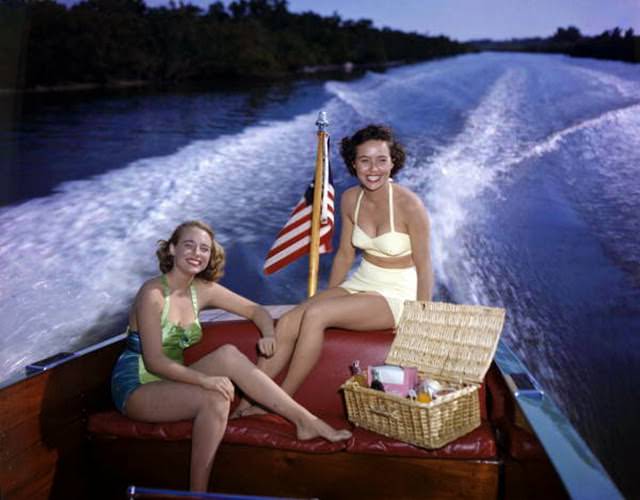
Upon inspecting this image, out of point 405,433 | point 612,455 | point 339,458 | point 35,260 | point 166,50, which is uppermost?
point 166,50

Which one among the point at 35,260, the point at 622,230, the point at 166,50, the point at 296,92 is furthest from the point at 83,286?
the point at 166,50

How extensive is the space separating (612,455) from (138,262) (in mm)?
3340

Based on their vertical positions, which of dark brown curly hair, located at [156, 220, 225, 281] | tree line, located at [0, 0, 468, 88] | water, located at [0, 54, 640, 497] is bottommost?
water, located at [0, 54, 640, 497]

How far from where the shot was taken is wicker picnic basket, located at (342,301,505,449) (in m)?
Result: 1.77

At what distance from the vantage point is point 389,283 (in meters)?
2.40

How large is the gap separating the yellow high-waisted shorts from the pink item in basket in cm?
41

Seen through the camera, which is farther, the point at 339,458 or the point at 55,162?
the point at 55,162

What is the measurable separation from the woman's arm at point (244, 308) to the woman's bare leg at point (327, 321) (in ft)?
0.33

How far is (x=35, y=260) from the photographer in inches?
174

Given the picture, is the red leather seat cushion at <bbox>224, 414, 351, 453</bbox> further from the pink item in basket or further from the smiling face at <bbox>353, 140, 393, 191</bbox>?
the smiling face at <bbox>353, 140, 393, 191</bbox>

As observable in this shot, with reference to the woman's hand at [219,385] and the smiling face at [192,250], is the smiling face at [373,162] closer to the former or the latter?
the smiling face at [192,250]

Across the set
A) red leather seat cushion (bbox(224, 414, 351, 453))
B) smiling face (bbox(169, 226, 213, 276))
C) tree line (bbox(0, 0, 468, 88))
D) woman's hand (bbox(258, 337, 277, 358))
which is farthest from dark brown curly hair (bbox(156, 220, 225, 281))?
tree line (bbox(0, 0, 468, 88))

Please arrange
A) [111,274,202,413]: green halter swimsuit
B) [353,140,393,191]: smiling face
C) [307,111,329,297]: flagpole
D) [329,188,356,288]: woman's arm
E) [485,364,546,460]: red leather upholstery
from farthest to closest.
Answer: [307,111,329,297]: flagpole → [329,188,356,288]: woman's arm → [353,140,393,191]: smiling face → [111,274,202,413]: green halter swimsuit → [485,364,546,460]: red leather upholstery

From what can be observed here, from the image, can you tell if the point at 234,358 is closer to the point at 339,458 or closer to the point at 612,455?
the point at 339,458
